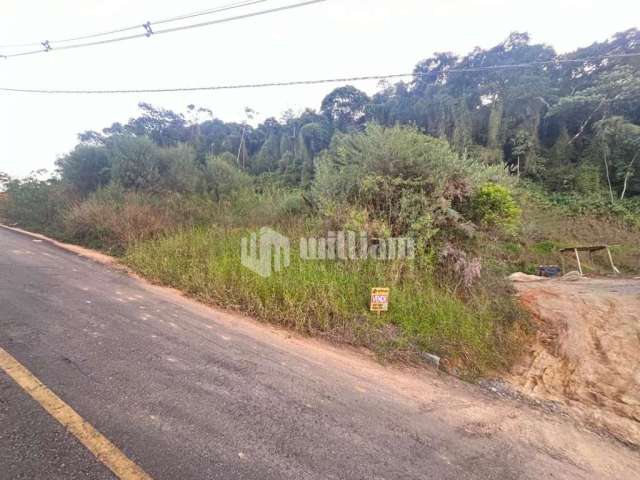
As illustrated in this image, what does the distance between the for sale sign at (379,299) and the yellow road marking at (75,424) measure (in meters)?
2.69

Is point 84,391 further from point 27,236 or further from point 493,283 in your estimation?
point 27,236

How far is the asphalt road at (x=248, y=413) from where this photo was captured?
149 cm

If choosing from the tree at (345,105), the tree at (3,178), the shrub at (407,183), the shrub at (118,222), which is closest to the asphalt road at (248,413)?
the shrub at (407,183)

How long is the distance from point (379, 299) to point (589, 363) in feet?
8.37

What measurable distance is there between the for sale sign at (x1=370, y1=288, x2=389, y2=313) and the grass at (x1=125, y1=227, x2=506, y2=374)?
0.37ft

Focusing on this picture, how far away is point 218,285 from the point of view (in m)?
4.15

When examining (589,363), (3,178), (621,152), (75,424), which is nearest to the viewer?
(75,424)

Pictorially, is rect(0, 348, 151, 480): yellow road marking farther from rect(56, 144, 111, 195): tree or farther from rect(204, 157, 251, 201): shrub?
rect(56, 144, 111, 195): tree

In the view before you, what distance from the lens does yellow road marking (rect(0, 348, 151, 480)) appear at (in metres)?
1.34

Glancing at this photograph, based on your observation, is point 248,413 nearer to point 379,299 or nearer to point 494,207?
point 379,299

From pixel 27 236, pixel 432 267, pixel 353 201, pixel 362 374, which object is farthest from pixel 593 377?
pixel 27 236

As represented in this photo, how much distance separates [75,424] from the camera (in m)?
1.56

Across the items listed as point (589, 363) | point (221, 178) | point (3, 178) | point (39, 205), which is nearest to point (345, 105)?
point (221, 178)

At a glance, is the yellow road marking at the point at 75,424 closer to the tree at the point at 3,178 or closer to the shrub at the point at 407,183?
the shrub at the point at 407,183
